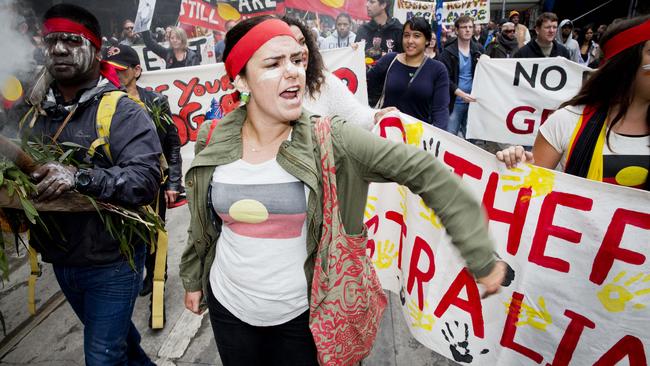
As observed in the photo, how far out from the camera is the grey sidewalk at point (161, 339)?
9.25 feet

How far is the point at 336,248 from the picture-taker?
1491 mm

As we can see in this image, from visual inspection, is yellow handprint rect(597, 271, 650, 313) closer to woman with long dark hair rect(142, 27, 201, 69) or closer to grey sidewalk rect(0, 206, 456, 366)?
grey sidewalk rect(0, 206, 456, 366)

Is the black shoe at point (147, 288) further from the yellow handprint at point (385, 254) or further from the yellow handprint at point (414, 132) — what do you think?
the yellow handprint at point (414, 132)

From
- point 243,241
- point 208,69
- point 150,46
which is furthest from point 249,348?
point 150,46

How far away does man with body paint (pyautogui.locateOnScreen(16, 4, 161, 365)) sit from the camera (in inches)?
74.5

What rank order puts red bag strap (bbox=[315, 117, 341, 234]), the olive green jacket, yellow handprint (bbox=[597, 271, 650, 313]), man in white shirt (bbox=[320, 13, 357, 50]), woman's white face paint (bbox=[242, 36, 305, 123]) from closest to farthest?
the olive green jacket → red bag strap (bbox=[315, 117, 341, 234]) → woman's white face paint (bbox=[242, 36, 305, 123]) → yellow handprint (bbox=[597, 271, 650, 313]) → man in white shirt (bbox=[320, 13, 357, 50])

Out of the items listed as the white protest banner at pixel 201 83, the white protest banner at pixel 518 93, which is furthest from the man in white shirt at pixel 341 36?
the white protest banner at pixel 518 93

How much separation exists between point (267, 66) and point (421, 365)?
2.14m

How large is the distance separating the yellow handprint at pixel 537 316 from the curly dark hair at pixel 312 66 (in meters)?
1.62

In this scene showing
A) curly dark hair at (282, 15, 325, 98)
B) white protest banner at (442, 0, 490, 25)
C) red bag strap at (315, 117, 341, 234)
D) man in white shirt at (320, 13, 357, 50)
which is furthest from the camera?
man in white shirt at (320, 13, 357, 50)

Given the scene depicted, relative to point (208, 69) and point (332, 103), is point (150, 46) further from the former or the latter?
point (332, 103)

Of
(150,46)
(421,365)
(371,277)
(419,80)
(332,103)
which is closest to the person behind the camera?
(371,277)

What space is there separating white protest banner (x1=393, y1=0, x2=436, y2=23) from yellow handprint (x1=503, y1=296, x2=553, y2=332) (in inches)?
306

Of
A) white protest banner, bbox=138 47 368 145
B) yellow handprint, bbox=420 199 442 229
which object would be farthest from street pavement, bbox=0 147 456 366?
white protest banner, bbox=138 47 368 145
